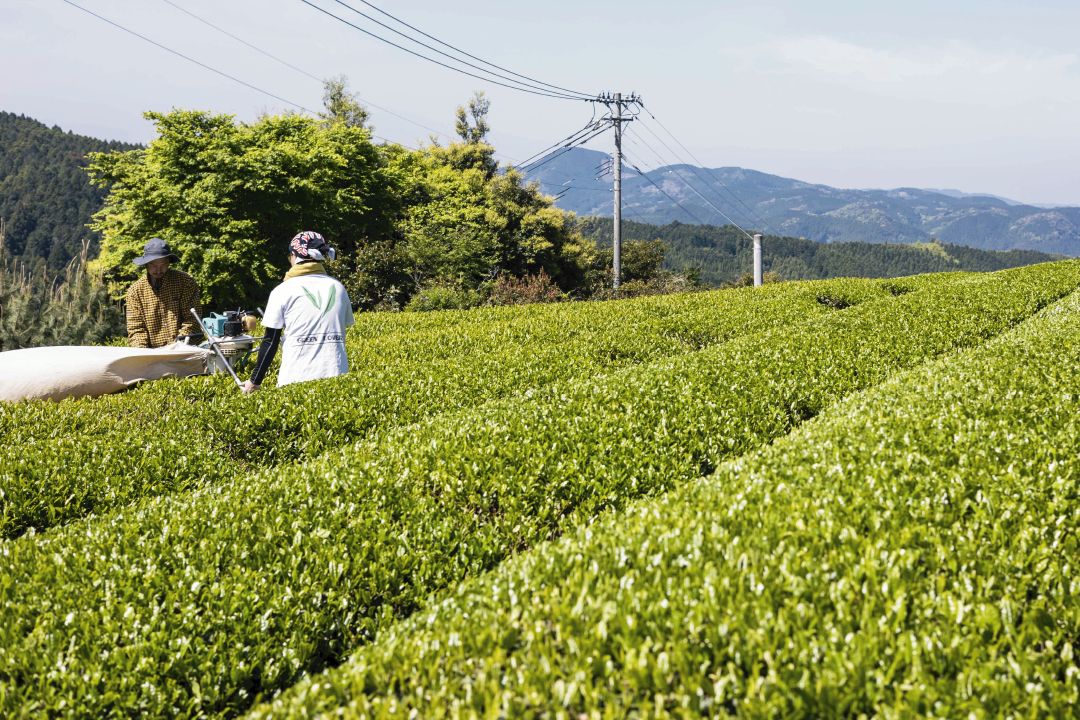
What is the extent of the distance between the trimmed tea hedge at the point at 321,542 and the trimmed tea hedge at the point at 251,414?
1025 millimetres

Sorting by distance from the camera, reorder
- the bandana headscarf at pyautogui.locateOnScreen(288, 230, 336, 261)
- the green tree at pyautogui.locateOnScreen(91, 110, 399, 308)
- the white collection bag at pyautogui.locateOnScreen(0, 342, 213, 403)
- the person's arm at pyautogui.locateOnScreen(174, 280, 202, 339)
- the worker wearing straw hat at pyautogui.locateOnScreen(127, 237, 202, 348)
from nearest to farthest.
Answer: the bandana headscarf at pyautogui.locateOnScreen(288, 230, 336, 261) → the white collection bag at pyautogui.locateOnScreen(0, 342, 213, 403) → the worker wearing straw hat at pyautogui.locateOnScreen(127, 237, 202, 348) → the person's arm at pyautogui.locateOnScreen(174, 280, 202, 339) → the green tree at pyautogui.locateOnScreen(91, 110, 399, 308)

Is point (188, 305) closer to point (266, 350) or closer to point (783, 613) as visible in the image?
point (266, 350)

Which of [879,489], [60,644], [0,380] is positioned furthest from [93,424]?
[879,489]

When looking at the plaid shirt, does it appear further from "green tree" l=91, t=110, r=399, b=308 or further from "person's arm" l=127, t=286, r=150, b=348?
"green tree" l=91, t=110, r=399, b=308

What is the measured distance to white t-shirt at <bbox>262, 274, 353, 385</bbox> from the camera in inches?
238

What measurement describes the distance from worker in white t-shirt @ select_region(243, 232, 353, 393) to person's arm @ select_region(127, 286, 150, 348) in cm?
322

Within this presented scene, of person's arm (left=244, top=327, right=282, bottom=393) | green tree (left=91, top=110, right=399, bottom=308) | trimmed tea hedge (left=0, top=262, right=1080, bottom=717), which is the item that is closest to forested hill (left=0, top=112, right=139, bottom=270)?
green tree (left=91, top=110, right=399, bottom=308)

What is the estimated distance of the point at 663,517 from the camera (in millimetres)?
3623

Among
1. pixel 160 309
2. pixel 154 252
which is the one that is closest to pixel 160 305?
pixel 160 309

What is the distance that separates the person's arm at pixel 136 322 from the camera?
26.9 ft

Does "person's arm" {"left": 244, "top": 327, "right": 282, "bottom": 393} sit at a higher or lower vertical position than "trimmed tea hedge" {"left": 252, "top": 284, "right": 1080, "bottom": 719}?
higher

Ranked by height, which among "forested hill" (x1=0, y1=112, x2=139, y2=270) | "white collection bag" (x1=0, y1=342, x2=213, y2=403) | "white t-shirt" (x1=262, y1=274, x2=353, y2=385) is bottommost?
"white collection bag" (x1=0, y1=342, x2=213, y2=403)

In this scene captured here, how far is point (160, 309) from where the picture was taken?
827 cm

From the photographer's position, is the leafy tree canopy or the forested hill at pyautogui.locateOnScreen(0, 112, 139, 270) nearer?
the leafy tree canopy
